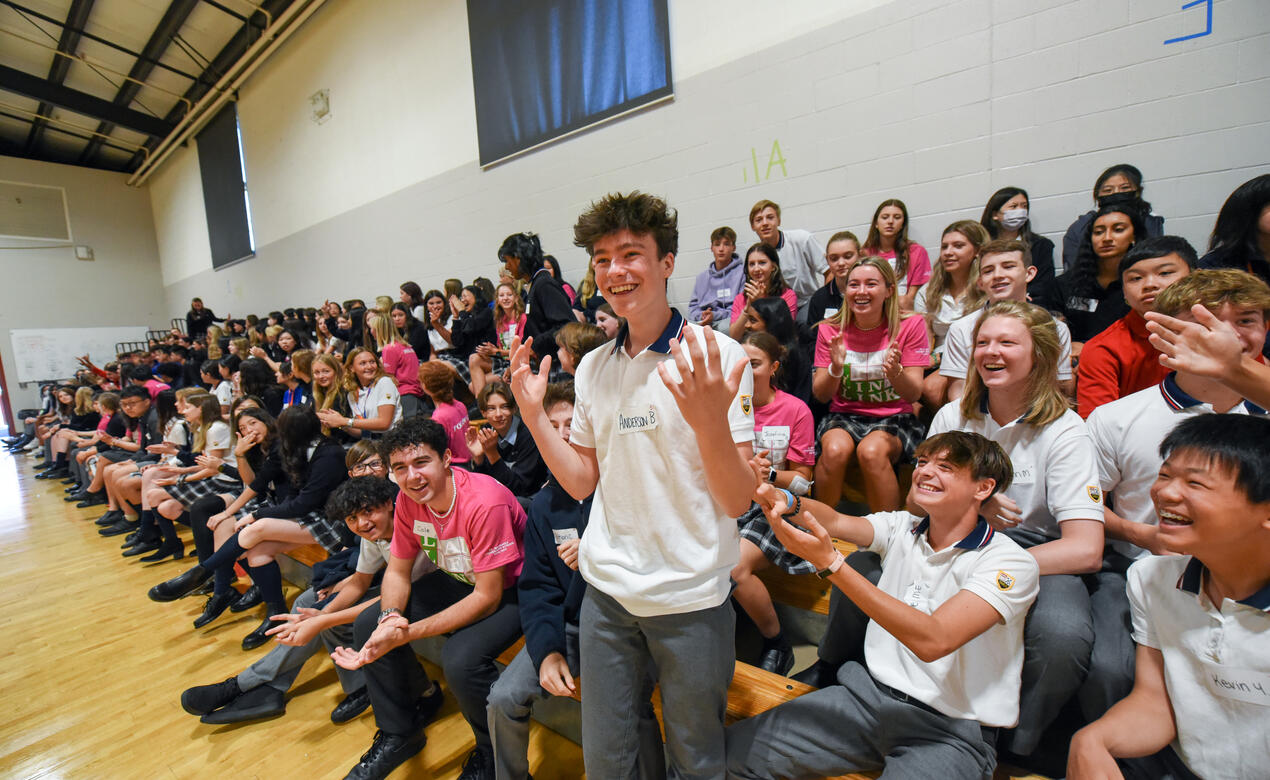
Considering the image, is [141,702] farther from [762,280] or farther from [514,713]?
[762,280]

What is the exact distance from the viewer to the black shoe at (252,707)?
6.48 ft

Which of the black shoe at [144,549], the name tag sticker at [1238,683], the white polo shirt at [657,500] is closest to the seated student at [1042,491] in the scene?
the name tag sticker at [1238,683]

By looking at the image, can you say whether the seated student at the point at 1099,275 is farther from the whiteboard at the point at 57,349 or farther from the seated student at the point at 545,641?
the whiteboard at the point at 57,349

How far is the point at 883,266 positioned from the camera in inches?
85.1

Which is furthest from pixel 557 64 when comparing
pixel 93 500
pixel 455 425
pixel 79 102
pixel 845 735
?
pixel 79 102

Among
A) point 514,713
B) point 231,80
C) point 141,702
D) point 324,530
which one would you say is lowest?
point 141,702

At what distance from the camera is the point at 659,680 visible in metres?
1.06

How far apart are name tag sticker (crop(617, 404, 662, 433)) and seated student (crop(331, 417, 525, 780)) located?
0.92 meters

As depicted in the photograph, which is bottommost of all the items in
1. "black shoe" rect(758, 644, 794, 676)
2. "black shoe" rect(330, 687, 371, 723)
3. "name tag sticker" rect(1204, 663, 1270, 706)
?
"black shoe" rect(330, 687, 371, 723)

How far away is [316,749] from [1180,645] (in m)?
2.52

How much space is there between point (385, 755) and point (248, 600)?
5.84ft

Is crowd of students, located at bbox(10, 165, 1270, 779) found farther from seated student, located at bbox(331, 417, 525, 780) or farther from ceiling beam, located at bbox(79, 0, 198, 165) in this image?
ceiling beam, located at bbox(79, 0, 198, 165)

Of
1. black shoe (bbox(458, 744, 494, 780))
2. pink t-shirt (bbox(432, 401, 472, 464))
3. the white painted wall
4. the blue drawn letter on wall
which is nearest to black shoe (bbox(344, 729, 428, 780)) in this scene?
black shoe (bbox(458, 744, 494, 780))

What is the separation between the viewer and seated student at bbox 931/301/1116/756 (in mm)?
1121
